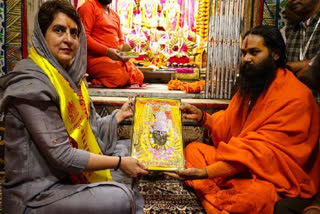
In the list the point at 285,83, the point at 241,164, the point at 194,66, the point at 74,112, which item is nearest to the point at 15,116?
the point at 74,112

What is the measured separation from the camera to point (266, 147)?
1979 mm

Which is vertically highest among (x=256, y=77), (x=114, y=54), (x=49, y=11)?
(x=49, y=11)

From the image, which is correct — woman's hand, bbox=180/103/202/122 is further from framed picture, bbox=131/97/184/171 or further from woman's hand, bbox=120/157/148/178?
woman's hand, bbox=120/157/148/178

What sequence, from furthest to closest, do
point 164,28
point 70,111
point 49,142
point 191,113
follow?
point 164,28
point 191,113
point 70,111
point 49,142

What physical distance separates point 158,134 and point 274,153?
936mm

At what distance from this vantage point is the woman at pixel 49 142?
1532 millimetres

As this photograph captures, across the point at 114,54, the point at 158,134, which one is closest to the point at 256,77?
the point at 158,134

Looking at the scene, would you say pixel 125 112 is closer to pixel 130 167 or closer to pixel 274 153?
pixel 130 167

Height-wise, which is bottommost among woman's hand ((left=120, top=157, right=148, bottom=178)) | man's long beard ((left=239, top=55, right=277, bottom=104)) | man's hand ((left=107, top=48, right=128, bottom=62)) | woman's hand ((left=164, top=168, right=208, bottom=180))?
woman's hand ((left=164, top=168, right=208, bottom=180))

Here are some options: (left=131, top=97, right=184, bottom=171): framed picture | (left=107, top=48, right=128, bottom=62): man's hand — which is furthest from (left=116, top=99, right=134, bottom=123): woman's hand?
(left=107, top=48, right=128, bottom=62): man's hand

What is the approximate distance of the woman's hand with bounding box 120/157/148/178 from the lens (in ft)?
5.76

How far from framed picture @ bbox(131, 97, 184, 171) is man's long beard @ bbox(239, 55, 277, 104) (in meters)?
0.66

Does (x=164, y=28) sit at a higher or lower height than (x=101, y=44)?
higher

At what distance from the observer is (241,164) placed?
2.06m
